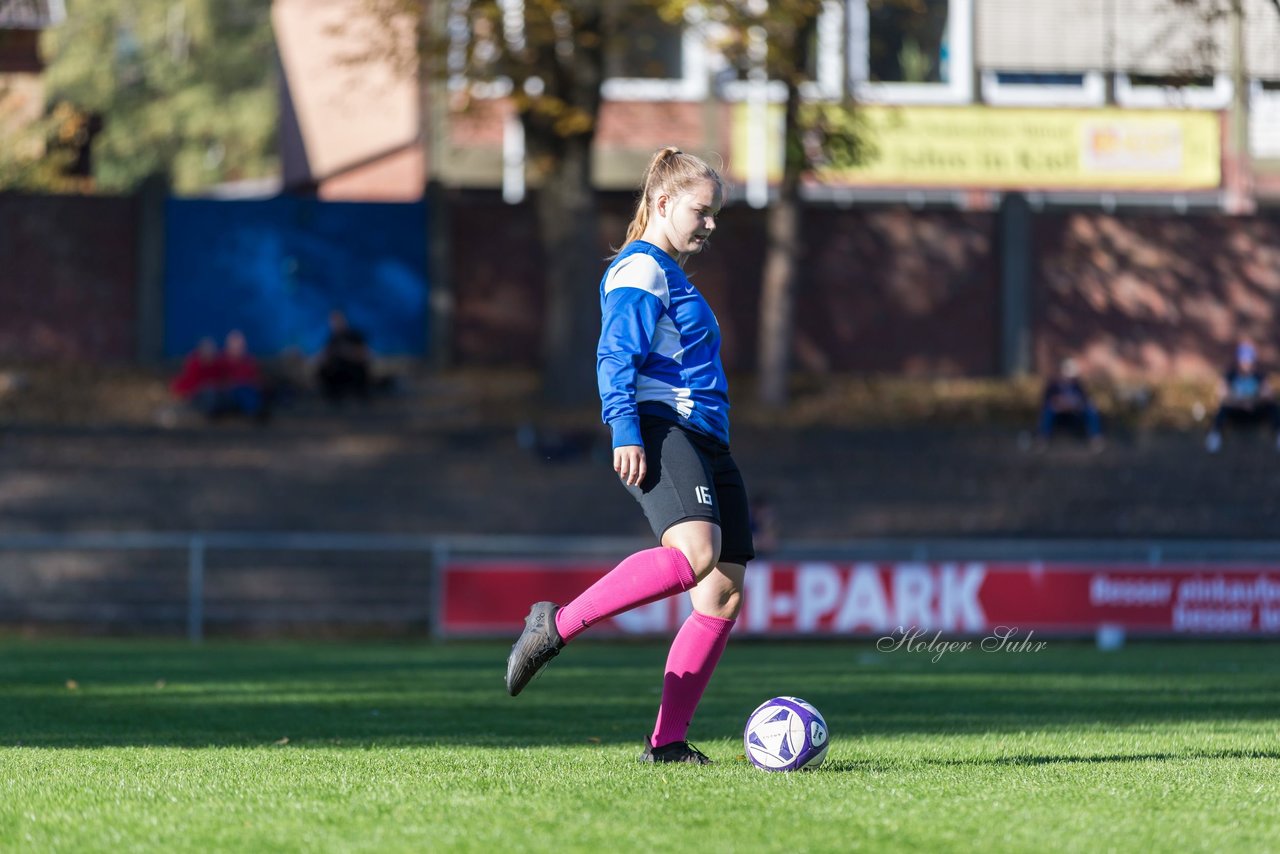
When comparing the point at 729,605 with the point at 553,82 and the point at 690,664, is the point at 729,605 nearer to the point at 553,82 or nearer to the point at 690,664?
the point at 690,664

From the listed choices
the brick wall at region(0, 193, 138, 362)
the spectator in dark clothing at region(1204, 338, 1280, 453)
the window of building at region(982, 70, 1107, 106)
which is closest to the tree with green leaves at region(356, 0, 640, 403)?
the brick wall at region(0, 193, 138, 362)

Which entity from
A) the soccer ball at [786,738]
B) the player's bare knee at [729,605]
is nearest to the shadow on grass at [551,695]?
the soccer ball at [786,738]

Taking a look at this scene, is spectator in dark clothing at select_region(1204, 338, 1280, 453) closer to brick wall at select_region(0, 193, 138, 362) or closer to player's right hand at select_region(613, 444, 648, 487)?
brick wall at select_region(0, 193, 138, 362)

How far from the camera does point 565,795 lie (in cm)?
585

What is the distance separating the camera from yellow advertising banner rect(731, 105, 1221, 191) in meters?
36.7

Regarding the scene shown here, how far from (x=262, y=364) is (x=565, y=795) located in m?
23.8

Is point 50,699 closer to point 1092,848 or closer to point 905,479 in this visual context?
point 1092,848

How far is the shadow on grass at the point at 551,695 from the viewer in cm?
865

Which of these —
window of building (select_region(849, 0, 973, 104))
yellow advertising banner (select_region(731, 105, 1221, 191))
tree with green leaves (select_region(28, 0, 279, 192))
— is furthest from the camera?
tree with green leaves (select_region(28, 0, 279, 192))

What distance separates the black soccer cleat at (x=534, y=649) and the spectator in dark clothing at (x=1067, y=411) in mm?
20960

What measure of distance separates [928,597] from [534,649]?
1393 centimetres

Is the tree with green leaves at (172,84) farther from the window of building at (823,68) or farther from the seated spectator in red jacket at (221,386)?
the seated spectator in red jacket at (221,386)

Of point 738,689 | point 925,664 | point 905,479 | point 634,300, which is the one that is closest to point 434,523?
point 905,479

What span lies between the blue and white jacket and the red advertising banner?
519 inches
